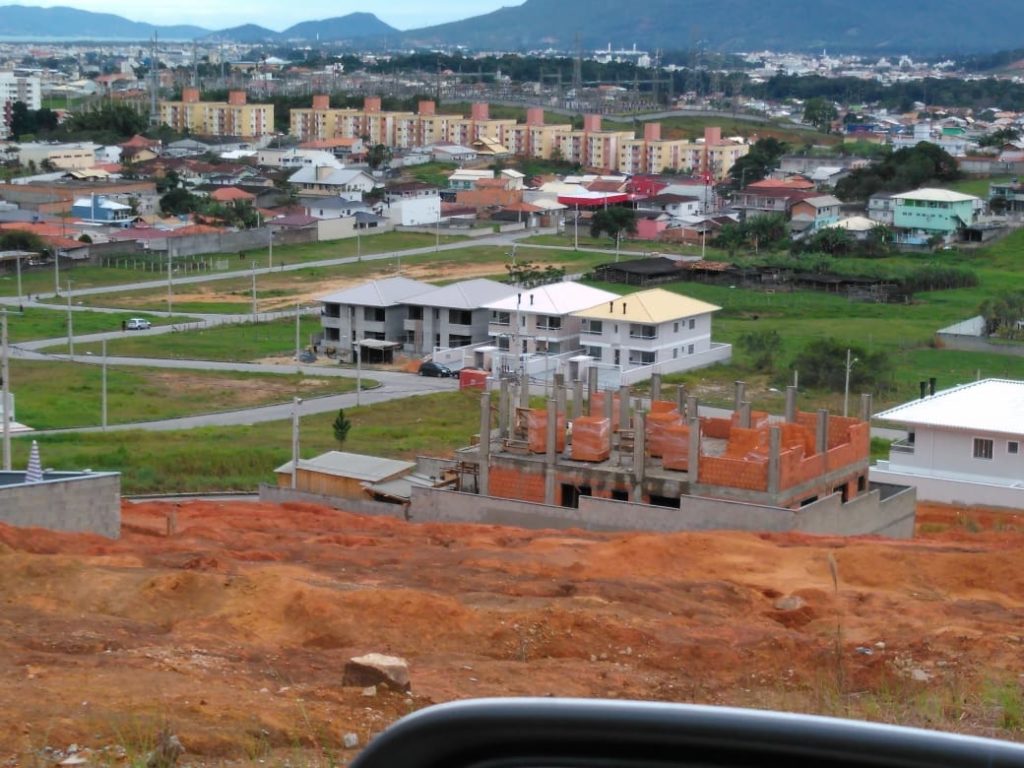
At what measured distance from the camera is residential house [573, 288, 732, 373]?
30.9 metres

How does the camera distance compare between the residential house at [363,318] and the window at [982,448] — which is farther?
the residential house at [363,318]

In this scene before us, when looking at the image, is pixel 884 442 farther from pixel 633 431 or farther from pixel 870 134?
pixel 870 134

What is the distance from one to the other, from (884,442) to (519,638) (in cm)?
1475

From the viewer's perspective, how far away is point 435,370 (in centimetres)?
3125

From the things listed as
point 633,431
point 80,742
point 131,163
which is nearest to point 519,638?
point 80,742

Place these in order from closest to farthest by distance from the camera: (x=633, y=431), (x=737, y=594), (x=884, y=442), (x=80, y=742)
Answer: (x=80, y=742) → (x=737, y=594) → (x=633, y=431) → (x=884, y=442)

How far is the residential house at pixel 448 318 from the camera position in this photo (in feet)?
110

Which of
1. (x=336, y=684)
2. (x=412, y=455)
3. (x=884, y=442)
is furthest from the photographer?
(x=884, y=442)

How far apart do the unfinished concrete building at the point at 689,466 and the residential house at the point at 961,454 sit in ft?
5.80

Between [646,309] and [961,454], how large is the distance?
11991mm

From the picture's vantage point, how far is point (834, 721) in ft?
4.70

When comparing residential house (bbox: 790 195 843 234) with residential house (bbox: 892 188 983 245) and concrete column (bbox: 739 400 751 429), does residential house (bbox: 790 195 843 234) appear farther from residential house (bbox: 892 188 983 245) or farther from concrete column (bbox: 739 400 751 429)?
concrete column (bbox: 739 400 751 429)

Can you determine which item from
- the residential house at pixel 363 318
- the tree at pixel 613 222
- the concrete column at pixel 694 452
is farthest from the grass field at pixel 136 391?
the tree at pixel 613 222

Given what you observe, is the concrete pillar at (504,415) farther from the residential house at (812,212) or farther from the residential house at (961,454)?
the residential house at (812,212)
